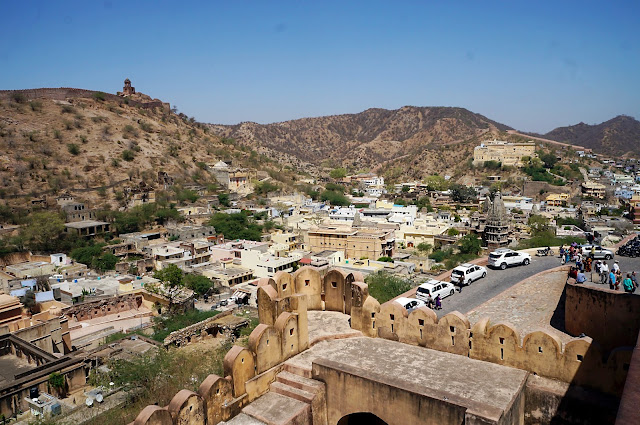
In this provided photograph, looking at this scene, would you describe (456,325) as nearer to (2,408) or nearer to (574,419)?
(574,419)

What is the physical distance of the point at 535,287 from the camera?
14125 mm

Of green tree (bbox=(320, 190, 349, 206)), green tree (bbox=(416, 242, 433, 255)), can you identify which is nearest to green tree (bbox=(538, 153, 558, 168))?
green tree (bbox=(320, 190, 349, 206))

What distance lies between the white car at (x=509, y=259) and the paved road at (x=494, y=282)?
0.59 feet

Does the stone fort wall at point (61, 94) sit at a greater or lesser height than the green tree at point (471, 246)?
greater

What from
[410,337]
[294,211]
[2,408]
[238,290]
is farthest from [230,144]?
[410,337]

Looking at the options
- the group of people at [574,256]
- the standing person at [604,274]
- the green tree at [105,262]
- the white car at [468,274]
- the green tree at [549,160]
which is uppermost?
the green tree at [549,160]

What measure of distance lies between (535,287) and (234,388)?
33.3 feet

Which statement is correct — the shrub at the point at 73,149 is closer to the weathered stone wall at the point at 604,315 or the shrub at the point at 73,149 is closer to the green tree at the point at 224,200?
the green tree at the point at 224,200

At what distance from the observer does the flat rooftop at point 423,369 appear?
7.15 metres

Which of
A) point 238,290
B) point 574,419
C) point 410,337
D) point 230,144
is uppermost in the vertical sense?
point 230,144

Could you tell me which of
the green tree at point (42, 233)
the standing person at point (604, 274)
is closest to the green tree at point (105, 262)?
the green tree at point (42, 233)

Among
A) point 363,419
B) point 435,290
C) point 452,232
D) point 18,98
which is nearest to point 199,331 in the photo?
point 435,290

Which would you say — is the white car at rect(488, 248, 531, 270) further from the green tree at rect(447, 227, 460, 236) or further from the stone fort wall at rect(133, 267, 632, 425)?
the green tree at rect(447, 227, 460, 236)

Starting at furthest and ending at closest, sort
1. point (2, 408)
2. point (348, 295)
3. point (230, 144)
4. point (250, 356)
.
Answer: point (230, 144) < point (2, 408) < point (348, 295) < point (250, 356)
